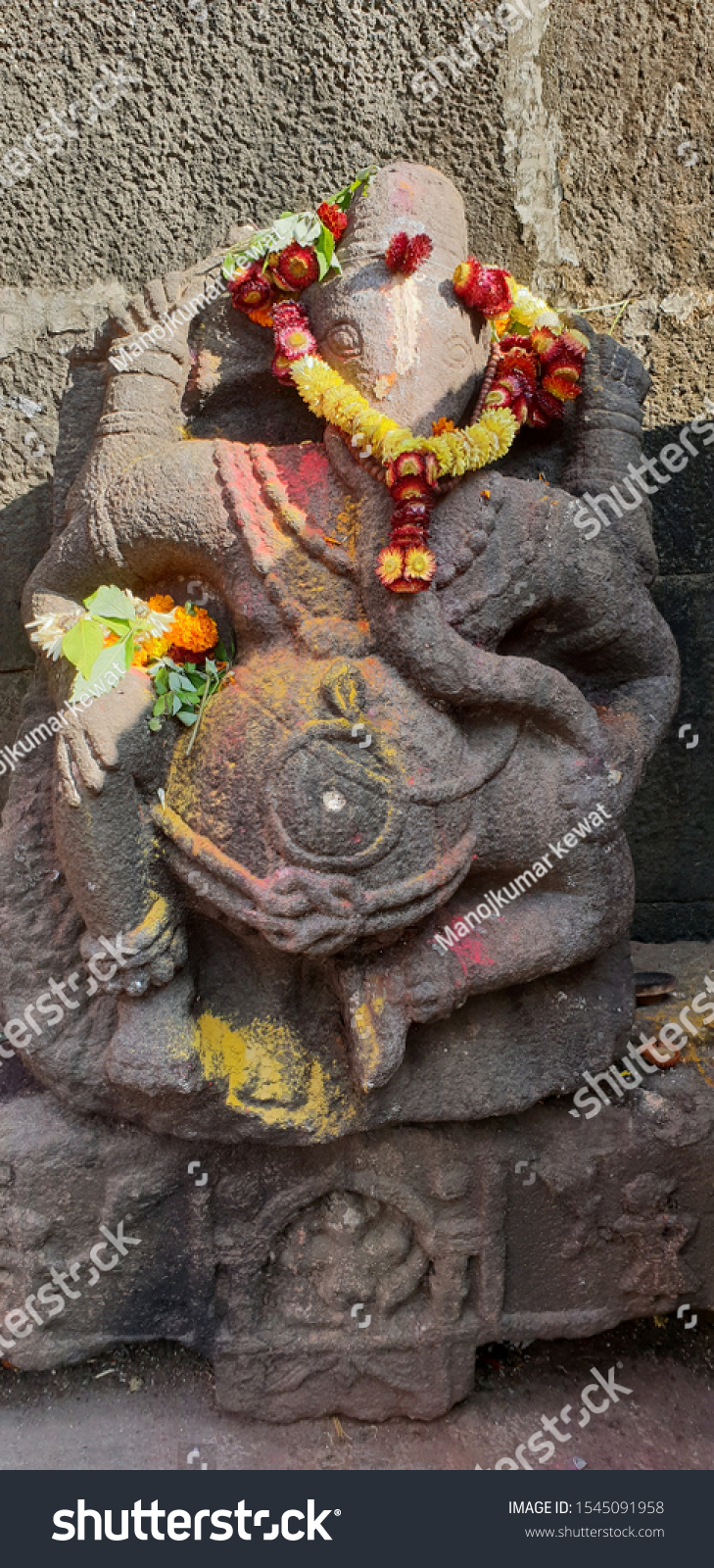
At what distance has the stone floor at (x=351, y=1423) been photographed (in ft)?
7.32

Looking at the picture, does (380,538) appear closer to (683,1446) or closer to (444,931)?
(444,931)

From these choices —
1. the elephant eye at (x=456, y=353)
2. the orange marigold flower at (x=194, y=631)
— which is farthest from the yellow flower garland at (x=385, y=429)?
the orange marigold flower at (x=194, y=631)

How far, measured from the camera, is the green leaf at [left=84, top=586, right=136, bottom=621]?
202cm

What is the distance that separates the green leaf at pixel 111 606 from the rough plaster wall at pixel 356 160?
33.5 inches

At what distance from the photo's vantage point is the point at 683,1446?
228cm

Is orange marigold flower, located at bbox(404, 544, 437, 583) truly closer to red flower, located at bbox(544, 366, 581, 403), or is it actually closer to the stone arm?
the stone arm

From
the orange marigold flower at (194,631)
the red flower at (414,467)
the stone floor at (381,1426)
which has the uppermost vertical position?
the red flower at (414,467)

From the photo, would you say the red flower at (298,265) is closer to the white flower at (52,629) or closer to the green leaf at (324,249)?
the green leaf at (324,249)

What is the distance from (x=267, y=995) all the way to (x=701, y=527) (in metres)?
1.90

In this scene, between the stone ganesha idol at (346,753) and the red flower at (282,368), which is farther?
the red flower at (282,368)

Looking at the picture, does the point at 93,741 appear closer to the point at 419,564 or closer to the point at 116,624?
the point at 116,624

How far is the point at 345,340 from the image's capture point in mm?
2059

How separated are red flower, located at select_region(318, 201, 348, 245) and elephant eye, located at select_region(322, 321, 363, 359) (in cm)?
21

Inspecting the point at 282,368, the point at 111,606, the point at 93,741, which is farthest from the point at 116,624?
the point at 282,368
